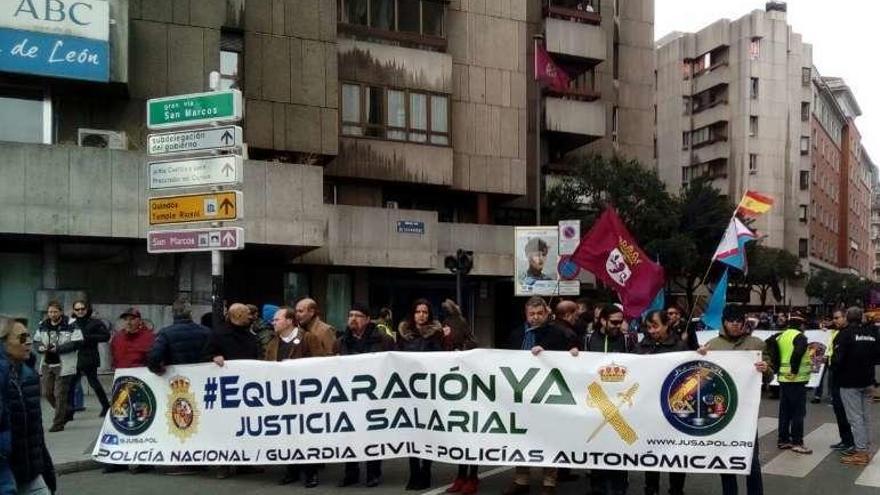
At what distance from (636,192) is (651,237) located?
7.00ft

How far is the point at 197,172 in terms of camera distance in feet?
36.1

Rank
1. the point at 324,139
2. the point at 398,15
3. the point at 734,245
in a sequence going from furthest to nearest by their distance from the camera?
1. the point at 398,15
2. the point at 324,139
3. the point at 734,245

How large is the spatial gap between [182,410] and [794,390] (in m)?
7.10

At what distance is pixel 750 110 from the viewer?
6762 centimetres

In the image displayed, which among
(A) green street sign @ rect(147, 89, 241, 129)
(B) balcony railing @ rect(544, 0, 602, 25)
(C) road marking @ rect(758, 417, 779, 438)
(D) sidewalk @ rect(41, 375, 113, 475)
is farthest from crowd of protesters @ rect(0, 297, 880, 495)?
(B) balcony railing @ rect(544, 0, 602, 25)

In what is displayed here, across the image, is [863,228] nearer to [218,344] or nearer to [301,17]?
[301,17]

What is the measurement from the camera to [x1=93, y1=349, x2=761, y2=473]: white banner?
755 cm

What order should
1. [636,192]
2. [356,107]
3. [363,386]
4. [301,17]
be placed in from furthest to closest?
[636,192] < [356,107] < [301,17] < [363,386]

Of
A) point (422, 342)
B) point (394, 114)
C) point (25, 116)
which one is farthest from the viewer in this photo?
point (394, 114)

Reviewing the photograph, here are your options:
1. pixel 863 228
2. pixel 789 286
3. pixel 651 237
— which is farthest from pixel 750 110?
pixel 863 228

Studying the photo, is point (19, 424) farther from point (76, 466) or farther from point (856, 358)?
point (856, 358)

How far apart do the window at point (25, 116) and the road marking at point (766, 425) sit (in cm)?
1629

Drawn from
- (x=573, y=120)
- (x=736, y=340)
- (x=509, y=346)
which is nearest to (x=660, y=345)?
(x=736, y=340)

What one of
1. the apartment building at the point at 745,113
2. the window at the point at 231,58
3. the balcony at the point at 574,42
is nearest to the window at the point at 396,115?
the window at the point at 231,58
